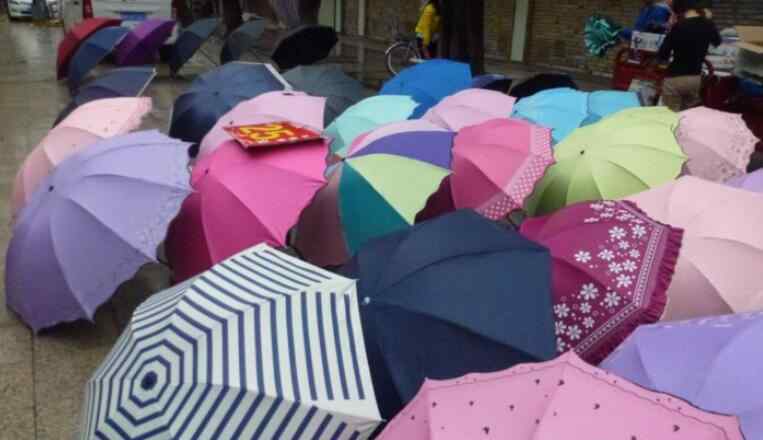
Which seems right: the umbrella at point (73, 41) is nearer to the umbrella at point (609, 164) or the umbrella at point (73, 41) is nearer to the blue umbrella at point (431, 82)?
the blue umbrella at point (431, 82)

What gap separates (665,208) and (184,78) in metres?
13.0

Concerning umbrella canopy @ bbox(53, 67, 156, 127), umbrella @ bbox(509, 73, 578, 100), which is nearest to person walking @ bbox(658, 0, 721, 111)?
umbrella @ bbox(509, 73, 578, 100)

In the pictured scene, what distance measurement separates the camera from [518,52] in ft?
60.5

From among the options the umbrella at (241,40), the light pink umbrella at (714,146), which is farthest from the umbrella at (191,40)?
the light pink umbrella at (714,146)

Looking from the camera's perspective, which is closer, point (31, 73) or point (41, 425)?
point (41, 425)

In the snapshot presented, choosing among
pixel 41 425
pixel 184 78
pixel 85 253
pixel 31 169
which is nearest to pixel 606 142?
pixel 85 253

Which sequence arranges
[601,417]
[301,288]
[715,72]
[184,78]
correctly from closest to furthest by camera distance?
[601,417] → [301,288] → [715,72] → [184,78]

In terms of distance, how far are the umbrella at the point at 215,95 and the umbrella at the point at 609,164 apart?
116 inches

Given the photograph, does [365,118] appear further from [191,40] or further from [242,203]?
[191,40]

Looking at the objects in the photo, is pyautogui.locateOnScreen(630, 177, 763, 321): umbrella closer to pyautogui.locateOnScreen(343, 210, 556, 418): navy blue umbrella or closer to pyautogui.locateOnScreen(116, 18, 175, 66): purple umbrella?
pyautogui.locateOnScreen(343, 210, 556, 418): navy blue umbrella

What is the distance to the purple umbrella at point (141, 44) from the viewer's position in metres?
13.0

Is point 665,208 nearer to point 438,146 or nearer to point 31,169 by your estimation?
point 438,146

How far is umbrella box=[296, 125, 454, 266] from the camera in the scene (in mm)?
4105

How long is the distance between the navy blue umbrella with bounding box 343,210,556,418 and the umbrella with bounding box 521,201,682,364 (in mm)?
272
